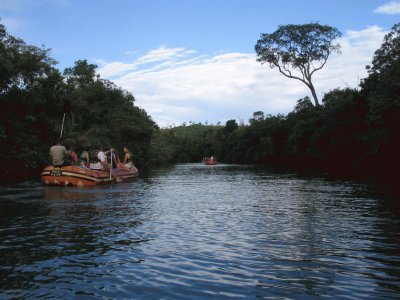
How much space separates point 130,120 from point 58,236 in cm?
5728

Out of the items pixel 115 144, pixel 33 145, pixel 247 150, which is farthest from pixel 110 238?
pixel 247 150

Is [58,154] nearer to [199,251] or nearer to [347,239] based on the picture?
[199,251]

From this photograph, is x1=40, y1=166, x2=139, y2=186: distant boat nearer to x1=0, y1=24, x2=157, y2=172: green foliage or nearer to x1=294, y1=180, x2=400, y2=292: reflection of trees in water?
x1=0, y1=24, x2=157, y2=172: green foliage

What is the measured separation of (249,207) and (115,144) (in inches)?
1776

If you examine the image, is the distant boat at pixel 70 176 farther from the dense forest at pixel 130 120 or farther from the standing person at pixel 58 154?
the dense forest at pixel 130 120

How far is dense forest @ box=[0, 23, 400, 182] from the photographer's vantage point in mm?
34438

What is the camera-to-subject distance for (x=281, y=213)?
12.7 m

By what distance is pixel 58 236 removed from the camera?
9.21 meters

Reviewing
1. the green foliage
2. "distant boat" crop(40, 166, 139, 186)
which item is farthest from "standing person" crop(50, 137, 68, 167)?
the green foliage

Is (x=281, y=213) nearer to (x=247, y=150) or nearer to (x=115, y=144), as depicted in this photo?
(x=115, y=144)

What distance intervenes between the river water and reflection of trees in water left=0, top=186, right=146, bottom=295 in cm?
2

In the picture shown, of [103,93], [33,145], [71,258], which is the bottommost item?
[71,258]

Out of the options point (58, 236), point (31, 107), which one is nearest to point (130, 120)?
point (31, 107)

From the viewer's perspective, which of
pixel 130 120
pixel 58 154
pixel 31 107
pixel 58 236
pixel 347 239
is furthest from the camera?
pixel 130 120
